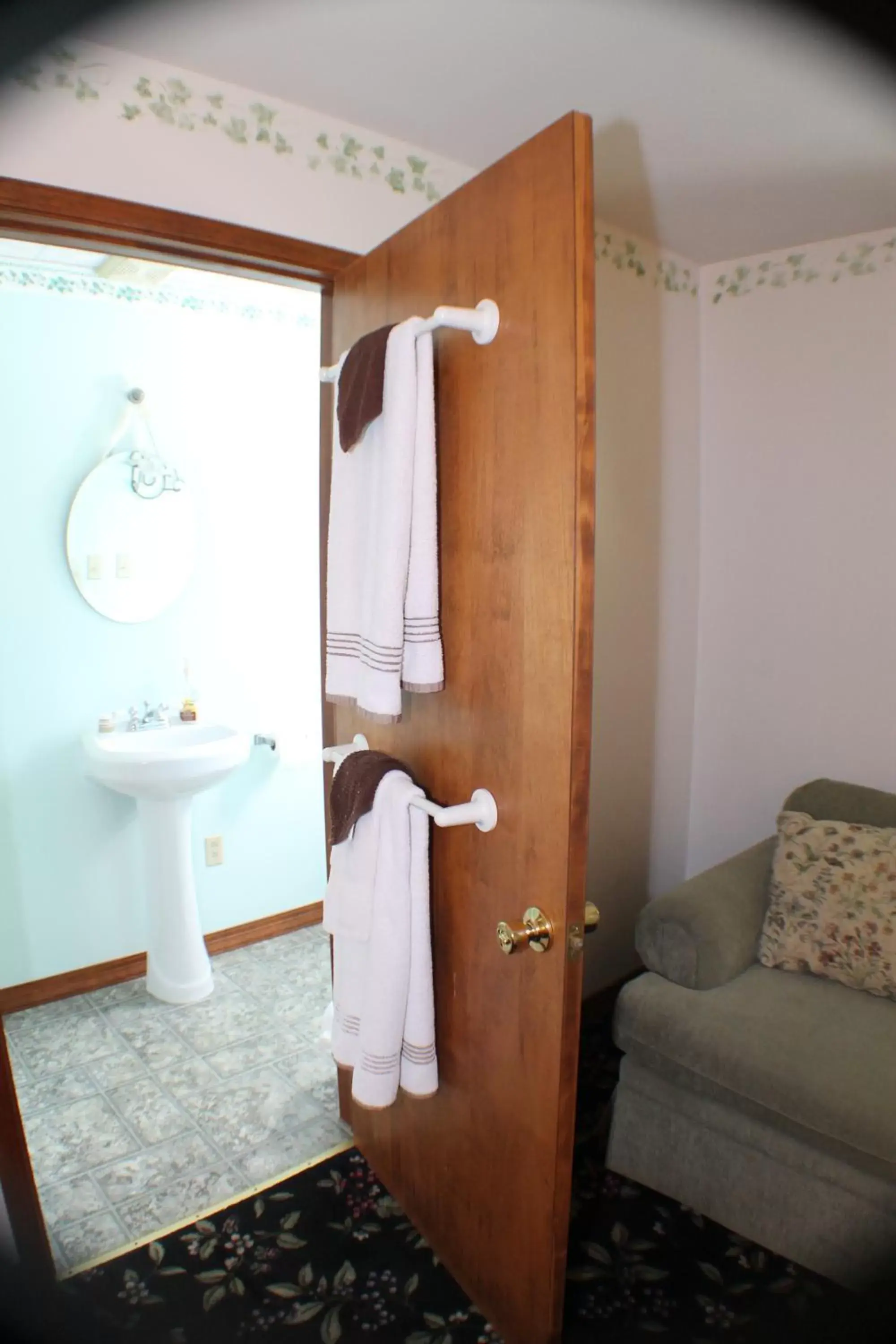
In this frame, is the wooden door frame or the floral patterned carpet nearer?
the wooden door frame

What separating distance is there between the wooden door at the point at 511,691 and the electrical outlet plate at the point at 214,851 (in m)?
1.53

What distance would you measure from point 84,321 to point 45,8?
2.30 metres

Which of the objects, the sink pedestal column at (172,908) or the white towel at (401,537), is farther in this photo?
the sink pedestal column at (172,908)

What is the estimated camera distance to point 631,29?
47.4 inches

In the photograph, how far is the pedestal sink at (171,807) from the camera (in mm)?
2238

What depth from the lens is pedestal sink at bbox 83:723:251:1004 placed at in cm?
224

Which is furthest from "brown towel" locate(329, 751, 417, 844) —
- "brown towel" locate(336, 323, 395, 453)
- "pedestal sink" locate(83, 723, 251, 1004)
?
"pedestal sink" locate(83, 723, 251, 1004)

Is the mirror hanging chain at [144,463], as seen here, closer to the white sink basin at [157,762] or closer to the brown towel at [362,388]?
the white sink basin at [157,762]

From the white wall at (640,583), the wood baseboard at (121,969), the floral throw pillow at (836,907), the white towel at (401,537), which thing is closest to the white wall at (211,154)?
the white towel at (401,537)

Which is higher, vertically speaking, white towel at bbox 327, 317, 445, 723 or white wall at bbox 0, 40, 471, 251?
white wall at bbox 0, 40, 471, 251

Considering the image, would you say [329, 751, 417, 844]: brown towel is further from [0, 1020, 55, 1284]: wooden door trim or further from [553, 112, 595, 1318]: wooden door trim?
[0, 1020, 55, 1284]: wooden door trim

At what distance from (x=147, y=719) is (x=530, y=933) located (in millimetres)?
1817

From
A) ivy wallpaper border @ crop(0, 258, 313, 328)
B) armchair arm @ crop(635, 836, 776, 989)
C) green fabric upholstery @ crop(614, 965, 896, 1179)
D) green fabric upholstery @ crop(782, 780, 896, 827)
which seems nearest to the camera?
green fabric upholstery @ crop(614, 965, 896, 1179)

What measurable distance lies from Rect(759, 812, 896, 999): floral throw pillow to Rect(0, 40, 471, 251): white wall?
1.69 meters
